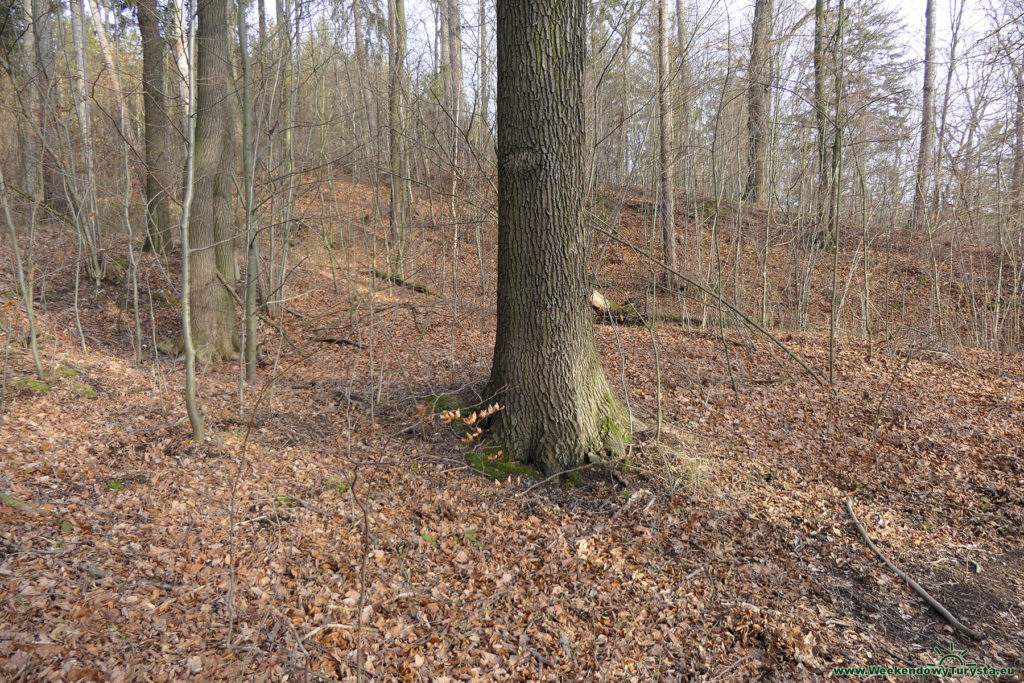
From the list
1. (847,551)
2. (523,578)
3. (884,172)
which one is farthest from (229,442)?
(884,172)

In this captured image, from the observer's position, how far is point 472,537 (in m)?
4.06

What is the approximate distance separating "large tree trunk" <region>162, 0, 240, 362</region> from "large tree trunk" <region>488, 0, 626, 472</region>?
5.10 m

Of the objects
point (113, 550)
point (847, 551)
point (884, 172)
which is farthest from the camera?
point (884, 172)

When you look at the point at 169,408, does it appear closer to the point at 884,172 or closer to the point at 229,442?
the point at 229,442

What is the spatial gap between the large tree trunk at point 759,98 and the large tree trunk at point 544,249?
3.73 m

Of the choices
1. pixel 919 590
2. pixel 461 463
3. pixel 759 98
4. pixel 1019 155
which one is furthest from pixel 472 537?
pixel 1019 155

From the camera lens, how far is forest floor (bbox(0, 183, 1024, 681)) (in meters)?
2.89

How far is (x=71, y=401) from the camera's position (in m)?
5.27

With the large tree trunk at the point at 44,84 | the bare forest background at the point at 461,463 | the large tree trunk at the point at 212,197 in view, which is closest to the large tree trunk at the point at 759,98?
the bare forest background at the point at 461,463

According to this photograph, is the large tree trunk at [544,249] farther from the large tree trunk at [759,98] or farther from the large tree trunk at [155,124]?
the large tree trunk at [155,124]

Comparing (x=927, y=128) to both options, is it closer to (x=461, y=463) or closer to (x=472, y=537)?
(x=461, y=463)

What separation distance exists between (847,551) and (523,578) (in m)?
2.44

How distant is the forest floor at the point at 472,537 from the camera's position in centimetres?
289

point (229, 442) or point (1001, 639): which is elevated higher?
point (229, 442)
